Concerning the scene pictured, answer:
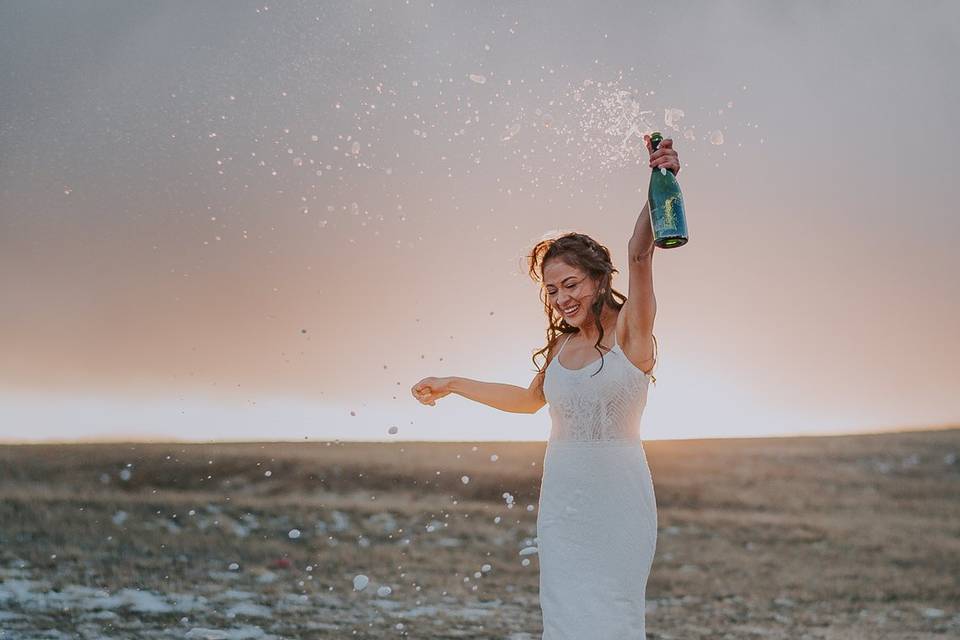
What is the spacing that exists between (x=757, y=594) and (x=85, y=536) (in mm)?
6991

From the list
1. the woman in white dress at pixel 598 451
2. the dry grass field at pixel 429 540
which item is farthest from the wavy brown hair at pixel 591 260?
the dry grass field at pixel 429 540

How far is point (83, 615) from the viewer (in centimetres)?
929

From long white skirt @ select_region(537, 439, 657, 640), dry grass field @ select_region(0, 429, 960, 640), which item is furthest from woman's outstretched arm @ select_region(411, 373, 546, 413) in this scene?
dry grass field @ select_region(0, 429, 960, 640)

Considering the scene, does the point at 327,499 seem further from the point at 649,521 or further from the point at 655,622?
the point at 649,521

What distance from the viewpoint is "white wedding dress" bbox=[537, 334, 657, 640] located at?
4035 millimetres

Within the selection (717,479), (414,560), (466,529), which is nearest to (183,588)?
(414,560)

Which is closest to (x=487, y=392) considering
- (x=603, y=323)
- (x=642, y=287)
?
(x=603, y=323)

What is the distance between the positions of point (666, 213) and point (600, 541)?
3.73ft

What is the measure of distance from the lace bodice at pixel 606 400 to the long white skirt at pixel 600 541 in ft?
0.13

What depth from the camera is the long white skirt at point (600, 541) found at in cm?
403

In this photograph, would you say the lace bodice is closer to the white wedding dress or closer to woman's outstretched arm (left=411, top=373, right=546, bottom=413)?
the white wedding dress

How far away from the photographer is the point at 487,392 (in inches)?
184

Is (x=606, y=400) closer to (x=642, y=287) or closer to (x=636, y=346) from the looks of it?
(x=636, y=346)

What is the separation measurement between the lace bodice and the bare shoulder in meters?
0.02
